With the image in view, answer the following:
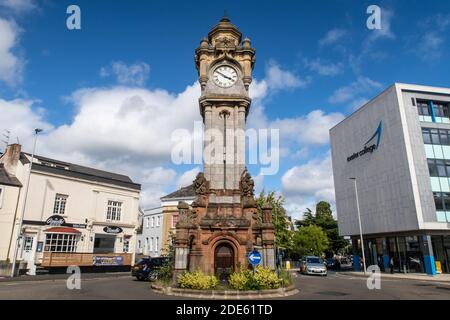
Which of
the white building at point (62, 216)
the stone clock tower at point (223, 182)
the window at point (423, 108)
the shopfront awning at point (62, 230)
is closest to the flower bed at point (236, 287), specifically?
the stone clock tower at point (223, 182)

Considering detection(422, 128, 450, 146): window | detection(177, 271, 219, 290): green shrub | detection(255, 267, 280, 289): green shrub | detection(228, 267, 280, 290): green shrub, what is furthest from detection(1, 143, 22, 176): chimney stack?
detection(422, 128, 450, 146): window

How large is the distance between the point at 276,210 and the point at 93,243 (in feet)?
77.9

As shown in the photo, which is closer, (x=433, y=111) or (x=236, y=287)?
(x=236, y=287)

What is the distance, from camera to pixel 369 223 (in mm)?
38812

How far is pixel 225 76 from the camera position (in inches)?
832

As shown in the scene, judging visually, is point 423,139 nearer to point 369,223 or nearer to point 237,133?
point 369,223

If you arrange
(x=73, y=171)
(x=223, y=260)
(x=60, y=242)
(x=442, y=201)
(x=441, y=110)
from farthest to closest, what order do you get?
1. (x=441, y=110)
2. (x=73, y=171)
3. (x=60, y=242)
4. (x=442, y=201)
5. (x=223, y=260)

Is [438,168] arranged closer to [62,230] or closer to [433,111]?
[433,111]

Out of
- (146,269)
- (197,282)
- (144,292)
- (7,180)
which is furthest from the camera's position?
(7,180)

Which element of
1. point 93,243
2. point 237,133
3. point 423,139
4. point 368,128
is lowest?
point 93,243

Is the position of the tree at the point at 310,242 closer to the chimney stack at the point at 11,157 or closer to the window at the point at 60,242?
the window at the point at 60,242

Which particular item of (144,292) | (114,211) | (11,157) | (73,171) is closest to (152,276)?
(144,292)

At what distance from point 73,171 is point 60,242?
7.64 metres
